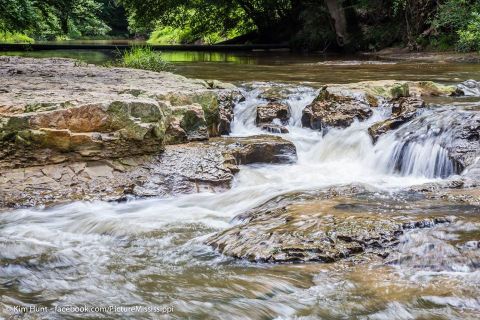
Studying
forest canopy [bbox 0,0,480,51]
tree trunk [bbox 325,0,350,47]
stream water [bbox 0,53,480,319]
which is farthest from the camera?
tree trunk [bbox 325,0,350,47]

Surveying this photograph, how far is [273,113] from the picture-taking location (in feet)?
28.4

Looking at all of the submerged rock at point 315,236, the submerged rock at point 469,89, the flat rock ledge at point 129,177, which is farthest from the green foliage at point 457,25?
the submerged rock at point 315,236

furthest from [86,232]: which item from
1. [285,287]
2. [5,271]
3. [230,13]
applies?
[230,13]

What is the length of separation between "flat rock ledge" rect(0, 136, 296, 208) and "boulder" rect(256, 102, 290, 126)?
173 cm

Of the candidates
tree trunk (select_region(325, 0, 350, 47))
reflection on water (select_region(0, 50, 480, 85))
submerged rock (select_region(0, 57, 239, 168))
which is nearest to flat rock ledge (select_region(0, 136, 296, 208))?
submerged rock (select_region(0, 57, 239, 168))

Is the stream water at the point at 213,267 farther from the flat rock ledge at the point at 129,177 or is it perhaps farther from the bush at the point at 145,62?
the bush at the point at 145,62

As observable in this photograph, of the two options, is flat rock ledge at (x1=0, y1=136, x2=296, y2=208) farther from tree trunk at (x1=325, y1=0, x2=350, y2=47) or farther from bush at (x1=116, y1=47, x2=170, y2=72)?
tree trunk at (x1=325, y1=0, x2=350, y2=47)

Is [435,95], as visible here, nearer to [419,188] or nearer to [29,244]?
[419,188]

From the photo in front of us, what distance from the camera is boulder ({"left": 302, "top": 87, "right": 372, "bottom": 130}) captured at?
8250mm

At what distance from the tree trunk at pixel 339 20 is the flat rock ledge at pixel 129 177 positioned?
53.7ft

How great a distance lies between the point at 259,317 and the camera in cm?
322

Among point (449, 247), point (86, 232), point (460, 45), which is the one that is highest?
point (460, 45)

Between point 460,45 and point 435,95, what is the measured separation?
8.35m

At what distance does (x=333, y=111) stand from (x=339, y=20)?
48.7 ft
